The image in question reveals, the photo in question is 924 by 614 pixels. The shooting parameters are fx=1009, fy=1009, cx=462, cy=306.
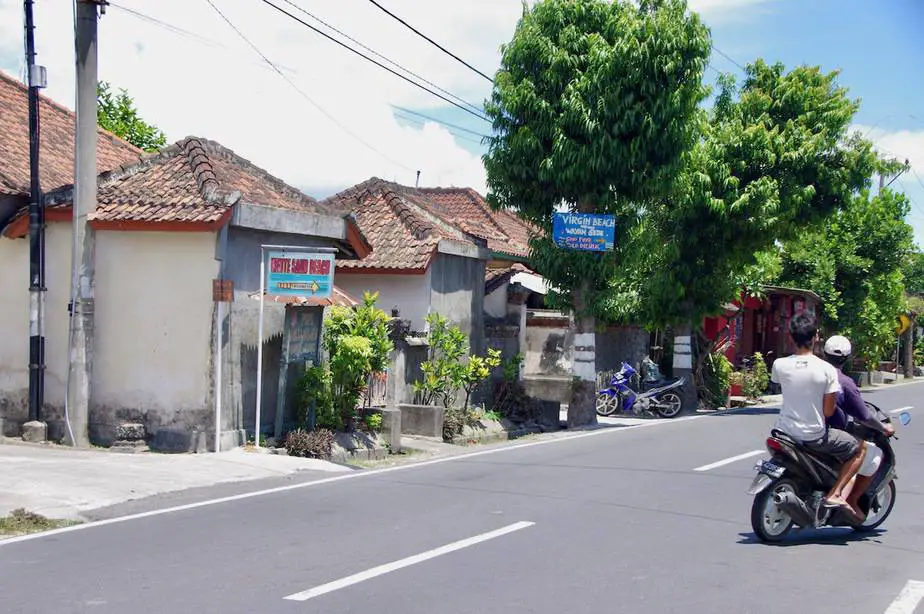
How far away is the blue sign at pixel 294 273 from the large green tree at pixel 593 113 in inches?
284

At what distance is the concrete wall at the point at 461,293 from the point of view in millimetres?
20188

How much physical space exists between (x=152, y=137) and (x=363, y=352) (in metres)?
20.3

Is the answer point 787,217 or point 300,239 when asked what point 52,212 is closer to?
point 300,239

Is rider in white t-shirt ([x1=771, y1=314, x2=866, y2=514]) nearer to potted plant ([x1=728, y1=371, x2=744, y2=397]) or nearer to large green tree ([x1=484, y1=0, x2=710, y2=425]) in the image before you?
large green tree ([x1=484, y1=0, x2=710, y2=425])

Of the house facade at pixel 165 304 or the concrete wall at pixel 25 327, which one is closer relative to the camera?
the house facade at pixel 165 304

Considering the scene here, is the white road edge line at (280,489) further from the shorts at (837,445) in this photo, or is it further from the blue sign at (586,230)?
the shorts at (837,445)

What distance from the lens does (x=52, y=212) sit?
14.5 m

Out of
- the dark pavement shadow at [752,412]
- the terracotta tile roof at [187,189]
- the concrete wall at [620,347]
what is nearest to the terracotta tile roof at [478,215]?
the concrete wall at [620,347]

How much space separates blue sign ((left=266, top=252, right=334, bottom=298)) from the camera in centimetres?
1416

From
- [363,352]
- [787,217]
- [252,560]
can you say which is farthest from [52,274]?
[787,217]

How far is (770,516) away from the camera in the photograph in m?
8.16

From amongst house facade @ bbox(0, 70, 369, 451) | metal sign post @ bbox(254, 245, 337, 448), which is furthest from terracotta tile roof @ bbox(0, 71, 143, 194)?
metal sign post @ bbox(254, 245, 337, 448)

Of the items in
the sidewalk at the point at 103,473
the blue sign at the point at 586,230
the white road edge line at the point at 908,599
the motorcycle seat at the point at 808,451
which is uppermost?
the blue sign at the point at 586,230

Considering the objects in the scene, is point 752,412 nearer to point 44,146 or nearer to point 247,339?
point 247,339
